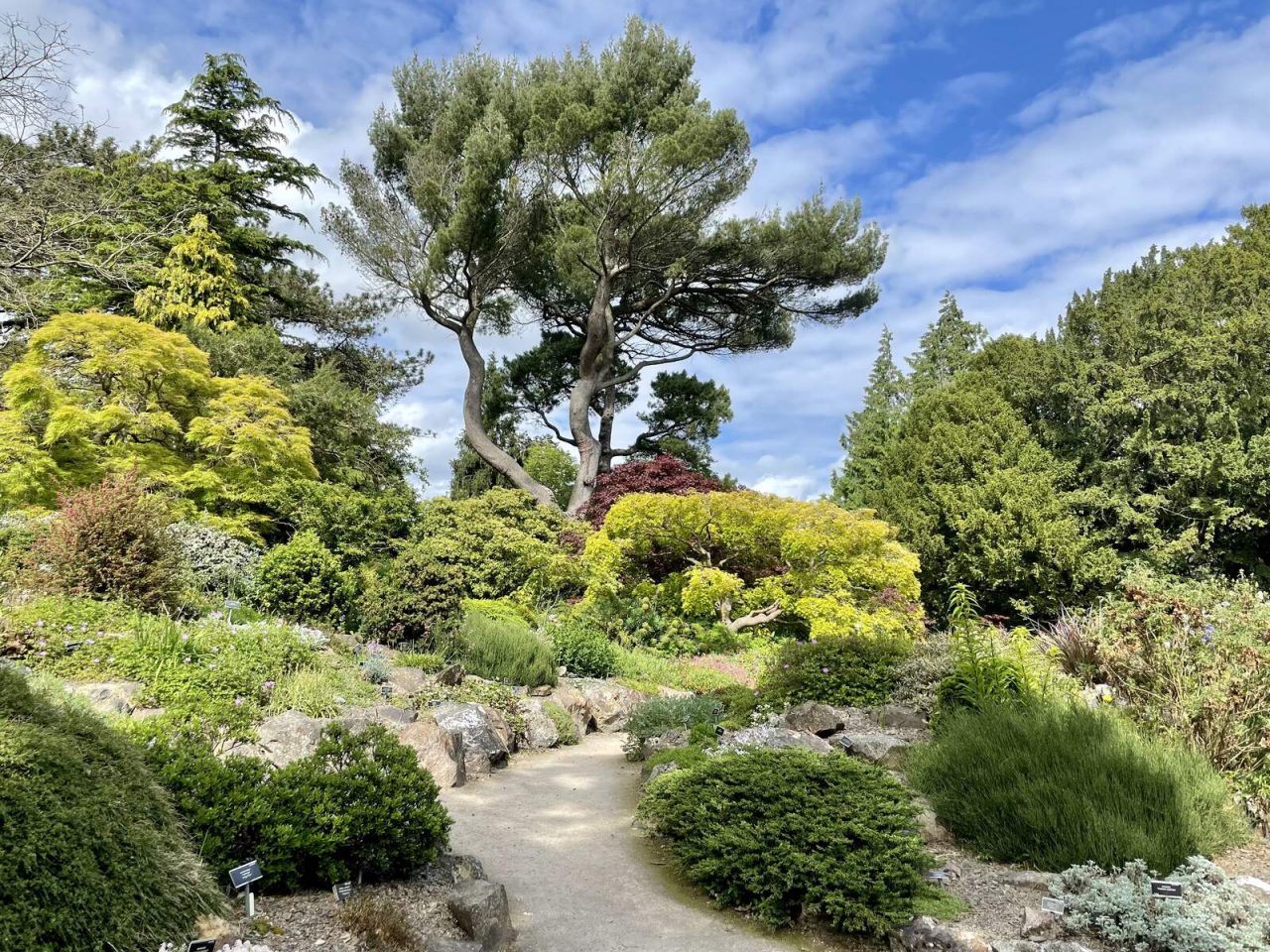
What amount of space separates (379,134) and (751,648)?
17.0 m

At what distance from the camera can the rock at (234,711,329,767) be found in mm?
4914

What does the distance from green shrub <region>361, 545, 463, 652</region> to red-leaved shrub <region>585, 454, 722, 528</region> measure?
22.1 feet

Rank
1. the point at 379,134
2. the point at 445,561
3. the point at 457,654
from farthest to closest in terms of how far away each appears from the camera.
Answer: the point at 379,134
the point at 445,561
the point at 457,654

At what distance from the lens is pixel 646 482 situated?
57.0 feet

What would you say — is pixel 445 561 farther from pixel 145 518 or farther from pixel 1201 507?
pixel 1201 507

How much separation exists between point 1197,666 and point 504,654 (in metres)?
6.38

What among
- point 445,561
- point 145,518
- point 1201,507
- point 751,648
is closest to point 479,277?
point 445,561

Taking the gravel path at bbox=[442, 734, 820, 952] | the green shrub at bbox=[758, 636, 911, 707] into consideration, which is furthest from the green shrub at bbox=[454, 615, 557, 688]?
the green shrub at bbox=[758, 636, 911, 707]

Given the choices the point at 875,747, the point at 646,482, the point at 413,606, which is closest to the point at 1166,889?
the point at 875,747

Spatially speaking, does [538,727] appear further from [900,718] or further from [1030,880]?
[1030,880]

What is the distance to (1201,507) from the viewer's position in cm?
1611

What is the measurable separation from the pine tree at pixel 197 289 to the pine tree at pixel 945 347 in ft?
67.5

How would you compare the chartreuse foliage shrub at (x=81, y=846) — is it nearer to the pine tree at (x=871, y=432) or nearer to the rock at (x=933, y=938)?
the rock at (x=933, y=938)

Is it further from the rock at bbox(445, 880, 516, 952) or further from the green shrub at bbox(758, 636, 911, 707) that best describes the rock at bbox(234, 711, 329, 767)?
the green shrub at bbox(758, 636, 911, 707)
